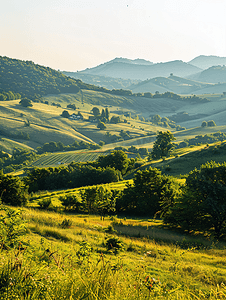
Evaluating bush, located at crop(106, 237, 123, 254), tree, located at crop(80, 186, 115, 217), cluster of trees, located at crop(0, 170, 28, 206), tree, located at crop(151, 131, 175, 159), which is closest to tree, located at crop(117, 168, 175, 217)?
tree, located at crop(80, 186, 115, 217)

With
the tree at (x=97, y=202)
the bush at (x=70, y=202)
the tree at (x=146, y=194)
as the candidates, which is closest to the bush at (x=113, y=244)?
the tree at (x=146, y=194)

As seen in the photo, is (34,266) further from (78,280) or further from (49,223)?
(49,223)

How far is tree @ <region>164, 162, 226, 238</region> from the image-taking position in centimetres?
2836

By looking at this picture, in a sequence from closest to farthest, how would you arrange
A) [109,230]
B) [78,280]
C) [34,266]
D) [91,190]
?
1. [78,280]
2. [34,266]
3. [109,230]
4. [91,190]

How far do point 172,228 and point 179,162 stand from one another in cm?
6451

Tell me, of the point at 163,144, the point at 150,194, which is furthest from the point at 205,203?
the point at 163,144

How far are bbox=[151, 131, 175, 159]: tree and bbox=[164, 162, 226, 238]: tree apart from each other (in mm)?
83719

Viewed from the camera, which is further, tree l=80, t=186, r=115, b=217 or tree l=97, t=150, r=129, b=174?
tree l=97, t=150, r=129, b=174

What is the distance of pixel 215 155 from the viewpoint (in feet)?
291

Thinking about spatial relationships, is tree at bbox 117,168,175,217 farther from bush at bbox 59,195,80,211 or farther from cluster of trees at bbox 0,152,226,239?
bush at bbox 59,195,80,211

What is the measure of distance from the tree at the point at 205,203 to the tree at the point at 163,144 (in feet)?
275

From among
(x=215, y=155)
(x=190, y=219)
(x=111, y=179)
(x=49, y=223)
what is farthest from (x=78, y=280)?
(x=215, y=155)

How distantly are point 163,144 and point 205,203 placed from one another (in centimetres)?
8771

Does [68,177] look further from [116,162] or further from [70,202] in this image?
[70,202]
